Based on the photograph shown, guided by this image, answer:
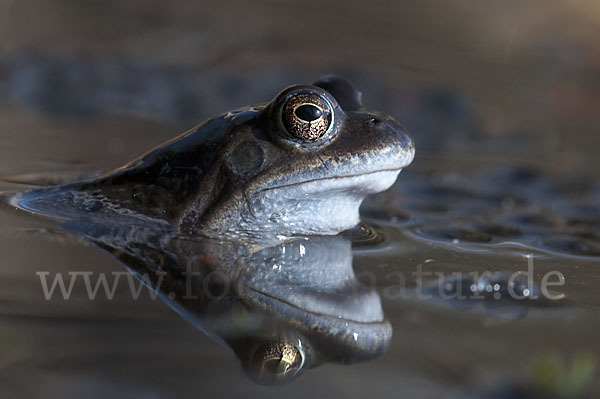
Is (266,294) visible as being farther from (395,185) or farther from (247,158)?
(395,185)

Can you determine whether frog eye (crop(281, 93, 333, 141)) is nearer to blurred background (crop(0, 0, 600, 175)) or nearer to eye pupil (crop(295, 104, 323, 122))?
eye pupil (crop(295, 104, 323, 122))

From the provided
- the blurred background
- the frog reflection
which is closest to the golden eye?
the frog reflection

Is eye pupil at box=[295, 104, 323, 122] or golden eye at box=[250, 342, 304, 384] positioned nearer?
golden eye at box=[250, 342, 304, 384]

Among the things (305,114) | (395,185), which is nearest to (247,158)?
(305,114)

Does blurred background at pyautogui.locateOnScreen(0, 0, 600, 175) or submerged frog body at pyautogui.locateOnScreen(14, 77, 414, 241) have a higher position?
blurred background at pyautogui.locateOnScreen(0, 0, 600, 175)

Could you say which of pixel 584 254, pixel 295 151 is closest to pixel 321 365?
pixel 295 151

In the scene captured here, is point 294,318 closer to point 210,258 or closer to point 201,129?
point 210,258

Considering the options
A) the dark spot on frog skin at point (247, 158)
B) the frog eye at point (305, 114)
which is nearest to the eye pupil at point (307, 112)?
the frog eye at point (305, 114)

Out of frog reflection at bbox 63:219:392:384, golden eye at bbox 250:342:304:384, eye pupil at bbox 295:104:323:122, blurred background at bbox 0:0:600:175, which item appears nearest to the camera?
golden eye at bbox 250:342:304:384
